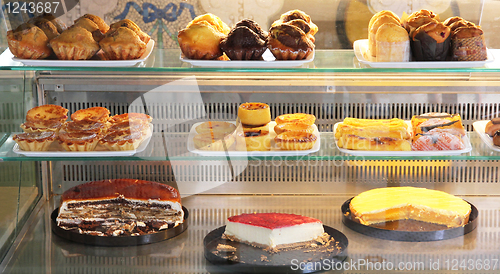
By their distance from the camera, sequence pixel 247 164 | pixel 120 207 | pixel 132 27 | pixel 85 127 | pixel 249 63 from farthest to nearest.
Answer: pixel 247 164 → pixel 120 207 → pixel 85 127 → pixel 132 27 → pixel 249 63

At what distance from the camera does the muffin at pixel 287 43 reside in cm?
146

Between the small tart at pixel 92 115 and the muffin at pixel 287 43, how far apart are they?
65 centimetres

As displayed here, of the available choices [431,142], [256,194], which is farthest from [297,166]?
[431,142]

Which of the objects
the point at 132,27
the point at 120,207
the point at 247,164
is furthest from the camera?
the point at 247,164

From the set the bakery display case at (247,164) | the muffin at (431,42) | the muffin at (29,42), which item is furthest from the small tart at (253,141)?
Answer: the muffin at (29,42)

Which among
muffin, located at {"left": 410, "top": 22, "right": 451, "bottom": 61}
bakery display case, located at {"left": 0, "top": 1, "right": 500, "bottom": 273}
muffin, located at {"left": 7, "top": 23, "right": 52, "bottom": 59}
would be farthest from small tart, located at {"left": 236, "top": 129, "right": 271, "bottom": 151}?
muffin, located at {"left": 7, "top": 23, "right": 52, "bottom": 59}

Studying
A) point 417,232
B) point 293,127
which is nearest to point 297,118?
point 293,127

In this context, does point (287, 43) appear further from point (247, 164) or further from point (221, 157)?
point (247, 164)

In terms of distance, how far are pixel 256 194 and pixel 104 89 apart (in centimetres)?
69

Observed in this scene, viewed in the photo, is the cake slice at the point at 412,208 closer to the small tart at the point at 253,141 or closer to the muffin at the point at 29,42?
the small tart at the point at 253,141

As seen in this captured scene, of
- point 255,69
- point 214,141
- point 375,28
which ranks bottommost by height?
point 214,141

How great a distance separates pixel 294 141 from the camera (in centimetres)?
160

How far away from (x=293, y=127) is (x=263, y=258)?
1.40 feet

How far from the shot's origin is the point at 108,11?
1695 mm
